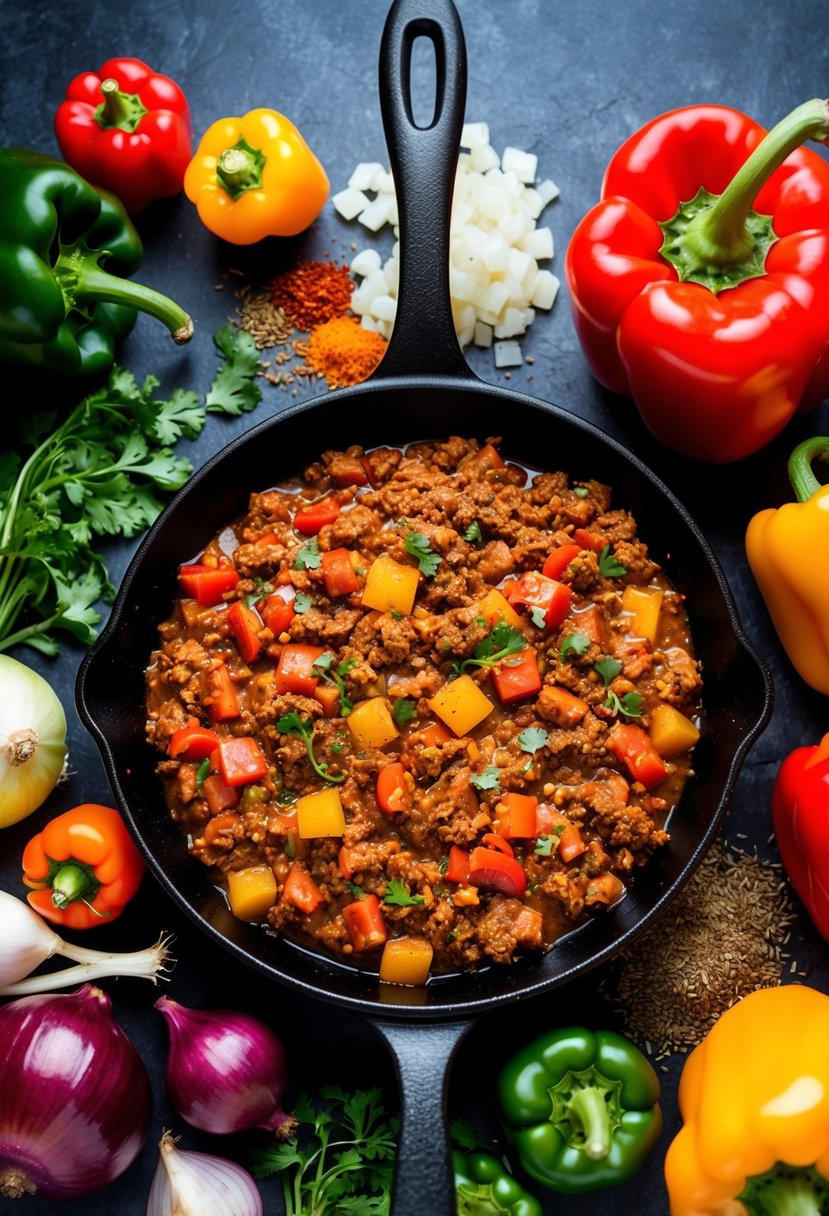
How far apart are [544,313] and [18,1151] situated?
139 inches

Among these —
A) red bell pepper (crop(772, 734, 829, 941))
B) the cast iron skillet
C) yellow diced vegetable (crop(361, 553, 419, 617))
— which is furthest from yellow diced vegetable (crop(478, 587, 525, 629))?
red bell pepper (crop(772, 734, 829, 941))

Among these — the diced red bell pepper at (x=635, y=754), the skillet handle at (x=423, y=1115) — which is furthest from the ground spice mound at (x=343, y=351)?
the skillet handle at (x=423, y=1115)

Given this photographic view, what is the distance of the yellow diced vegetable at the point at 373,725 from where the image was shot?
3957mm

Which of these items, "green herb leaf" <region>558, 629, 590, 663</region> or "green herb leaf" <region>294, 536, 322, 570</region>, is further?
"green herb leaf" <region>294, 536, 322, 570</region>

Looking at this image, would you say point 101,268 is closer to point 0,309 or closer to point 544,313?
point 0,309

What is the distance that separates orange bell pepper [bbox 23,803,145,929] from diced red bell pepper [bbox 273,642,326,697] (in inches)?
29.5

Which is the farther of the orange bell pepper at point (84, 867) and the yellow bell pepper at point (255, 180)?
the yellow bell pepper at point (255, 180)

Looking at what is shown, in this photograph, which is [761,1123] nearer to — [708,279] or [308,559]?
[308,559]

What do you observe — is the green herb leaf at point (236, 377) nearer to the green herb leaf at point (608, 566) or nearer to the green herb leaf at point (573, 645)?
the green herb leaf at point (608, 566)

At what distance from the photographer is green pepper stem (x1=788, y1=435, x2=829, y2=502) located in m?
4.34

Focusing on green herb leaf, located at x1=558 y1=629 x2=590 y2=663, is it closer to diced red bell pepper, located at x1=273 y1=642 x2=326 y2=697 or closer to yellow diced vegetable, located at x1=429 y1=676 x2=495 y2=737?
yellow diced vegetable, located at x1=429 y1=676 x2=495 y2=737

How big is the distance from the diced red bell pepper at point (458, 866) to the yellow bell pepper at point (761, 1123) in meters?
1.07

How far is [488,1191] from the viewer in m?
4.09

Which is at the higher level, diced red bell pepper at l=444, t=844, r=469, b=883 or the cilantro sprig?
the cilantro sprig
